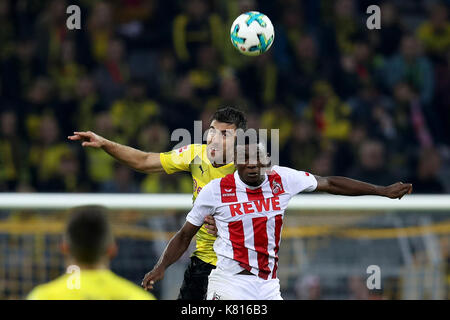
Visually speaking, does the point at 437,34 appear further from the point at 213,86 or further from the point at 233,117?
the point at 233,117

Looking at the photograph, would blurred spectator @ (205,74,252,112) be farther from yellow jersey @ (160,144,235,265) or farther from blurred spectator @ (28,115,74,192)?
yellow jersey @ (160,144,235,265)

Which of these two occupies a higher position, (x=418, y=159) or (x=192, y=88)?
(x=192, y=88)

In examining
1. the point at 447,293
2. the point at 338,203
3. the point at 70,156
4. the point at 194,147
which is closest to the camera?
the point at 194,147


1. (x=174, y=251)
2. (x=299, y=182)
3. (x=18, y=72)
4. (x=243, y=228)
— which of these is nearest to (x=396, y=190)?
(x=299, y=182)

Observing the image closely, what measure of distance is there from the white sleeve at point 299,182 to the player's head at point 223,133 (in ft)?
1.49

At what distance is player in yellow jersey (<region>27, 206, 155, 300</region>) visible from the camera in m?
3.85

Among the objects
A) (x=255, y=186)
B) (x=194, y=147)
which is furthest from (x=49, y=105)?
(x=255, y=186)

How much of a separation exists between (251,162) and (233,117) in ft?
1.85

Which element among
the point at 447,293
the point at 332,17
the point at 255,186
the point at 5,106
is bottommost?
the point at 447,293

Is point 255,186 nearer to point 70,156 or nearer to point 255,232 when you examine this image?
point 255,232

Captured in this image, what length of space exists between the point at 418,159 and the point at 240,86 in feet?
7.96

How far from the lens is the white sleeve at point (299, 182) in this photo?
5957mm

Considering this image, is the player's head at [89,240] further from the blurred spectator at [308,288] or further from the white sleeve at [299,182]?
the blurred spectator at [308,288]
